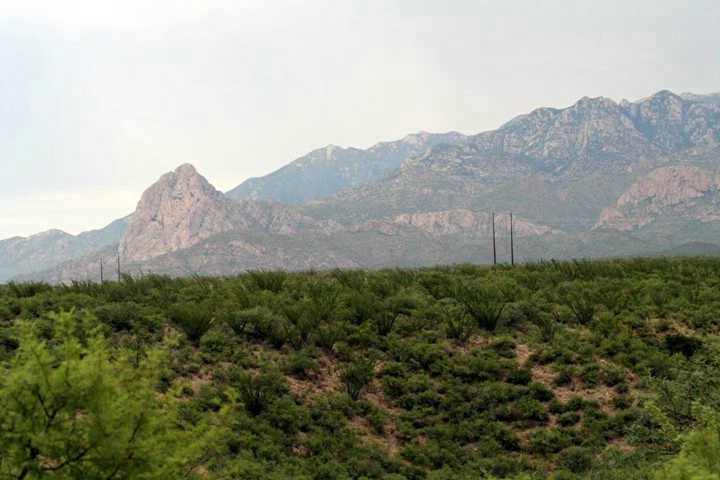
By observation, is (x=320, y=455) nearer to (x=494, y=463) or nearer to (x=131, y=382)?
(x=494, y=463)

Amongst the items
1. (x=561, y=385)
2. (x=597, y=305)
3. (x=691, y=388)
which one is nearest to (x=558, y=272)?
(x=597, y=305)

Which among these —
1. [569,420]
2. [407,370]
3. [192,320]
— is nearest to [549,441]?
[569,420]

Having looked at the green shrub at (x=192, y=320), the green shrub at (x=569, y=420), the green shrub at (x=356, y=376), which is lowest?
the green shrub at (x=569, y=420)

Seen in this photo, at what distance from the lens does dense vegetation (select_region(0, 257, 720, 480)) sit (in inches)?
478

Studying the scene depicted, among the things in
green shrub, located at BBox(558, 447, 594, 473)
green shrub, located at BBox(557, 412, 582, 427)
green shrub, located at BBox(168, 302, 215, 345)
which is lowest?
green shrub, located at BBox(558, 447, 594, 473)

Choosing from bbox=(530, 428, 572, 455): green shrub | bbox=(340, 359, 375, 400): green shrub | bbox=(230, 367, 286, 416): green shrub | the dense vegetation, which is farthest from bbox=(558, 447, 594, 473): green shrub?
bbox=(230, 367, 286, 416): green shrub

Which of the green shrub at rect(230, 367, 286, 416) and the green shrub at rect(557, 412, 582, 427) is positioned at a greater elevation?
the green shrub at rect(230, 367, 286, 416)

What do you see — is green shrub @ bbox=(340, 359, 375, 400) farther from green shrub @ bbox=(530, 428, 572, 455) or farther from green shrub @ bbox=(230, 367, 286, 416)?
green shrub @ bbox=(530, 428, 572, 455)

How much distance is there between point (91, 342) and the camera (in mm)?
6043

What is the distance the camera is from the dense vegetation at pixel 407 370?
1214 centimetres

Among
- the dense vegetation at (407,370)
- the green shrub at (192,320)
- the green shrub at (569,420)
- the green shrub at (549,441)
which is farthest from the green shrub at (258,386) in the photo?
the green shrub at (569,420)

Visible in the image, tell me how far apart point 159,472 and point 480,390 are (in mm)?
11056

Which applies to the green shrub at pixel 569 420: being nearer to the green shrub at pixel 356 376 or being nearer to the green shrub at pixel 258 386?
the green shrub at pixel 356 376

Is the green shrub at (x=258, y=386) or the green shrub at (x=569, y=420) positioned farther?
the green shrub at (x=569, y=420)
